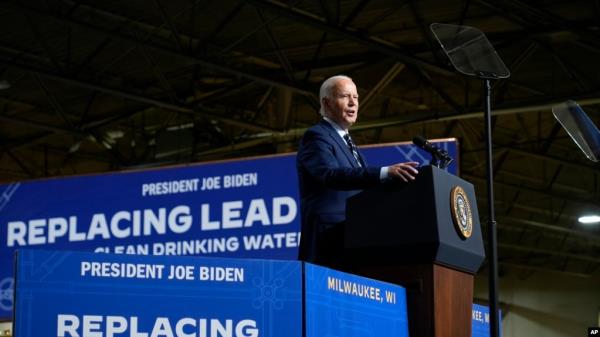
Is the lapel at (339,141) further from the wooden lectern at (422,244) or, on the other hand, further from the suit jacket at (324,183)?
the wooden lectern at (422,244)

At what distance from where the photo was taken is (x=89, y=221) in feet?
26.4

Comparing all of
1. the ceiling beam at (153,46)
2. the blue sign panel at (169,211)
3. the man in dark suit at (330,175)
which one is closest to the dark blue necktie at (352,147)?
the man in dark suit at (330,175)

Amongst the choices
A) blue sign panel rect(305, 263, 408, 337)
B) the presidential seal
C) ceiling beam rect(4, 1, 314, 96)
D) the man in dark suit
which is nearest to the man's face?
the man in dark suit

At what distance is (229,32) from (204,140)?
4.24 metres

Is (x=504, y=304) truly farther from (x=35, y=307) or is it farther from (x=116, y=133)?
(x=35, y=307)

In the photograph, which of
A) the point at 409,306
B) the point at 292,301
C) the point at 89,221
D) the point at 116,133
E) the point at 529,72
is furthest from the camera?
the point at 116,133

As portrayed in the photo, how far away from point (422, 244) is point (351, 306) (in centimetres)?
34

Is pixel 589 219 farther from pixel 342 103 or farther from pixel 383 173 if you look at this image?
pixel 383 173

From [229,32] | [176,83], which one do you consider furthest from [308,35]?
[176,83]

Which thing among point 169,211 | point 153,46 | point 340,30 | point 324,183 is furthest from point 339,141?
point 153,46

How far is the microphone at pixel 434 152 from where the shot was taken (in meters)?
3.72

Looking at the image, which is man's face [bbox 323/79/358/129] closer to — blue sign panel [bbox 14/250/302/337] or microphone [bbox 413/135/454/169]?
microphone [bbox 413/135/454/169]

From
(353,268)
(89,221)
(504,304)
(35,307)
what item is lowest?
(35,307)

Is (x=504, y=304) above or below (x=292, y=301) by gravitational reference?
above
